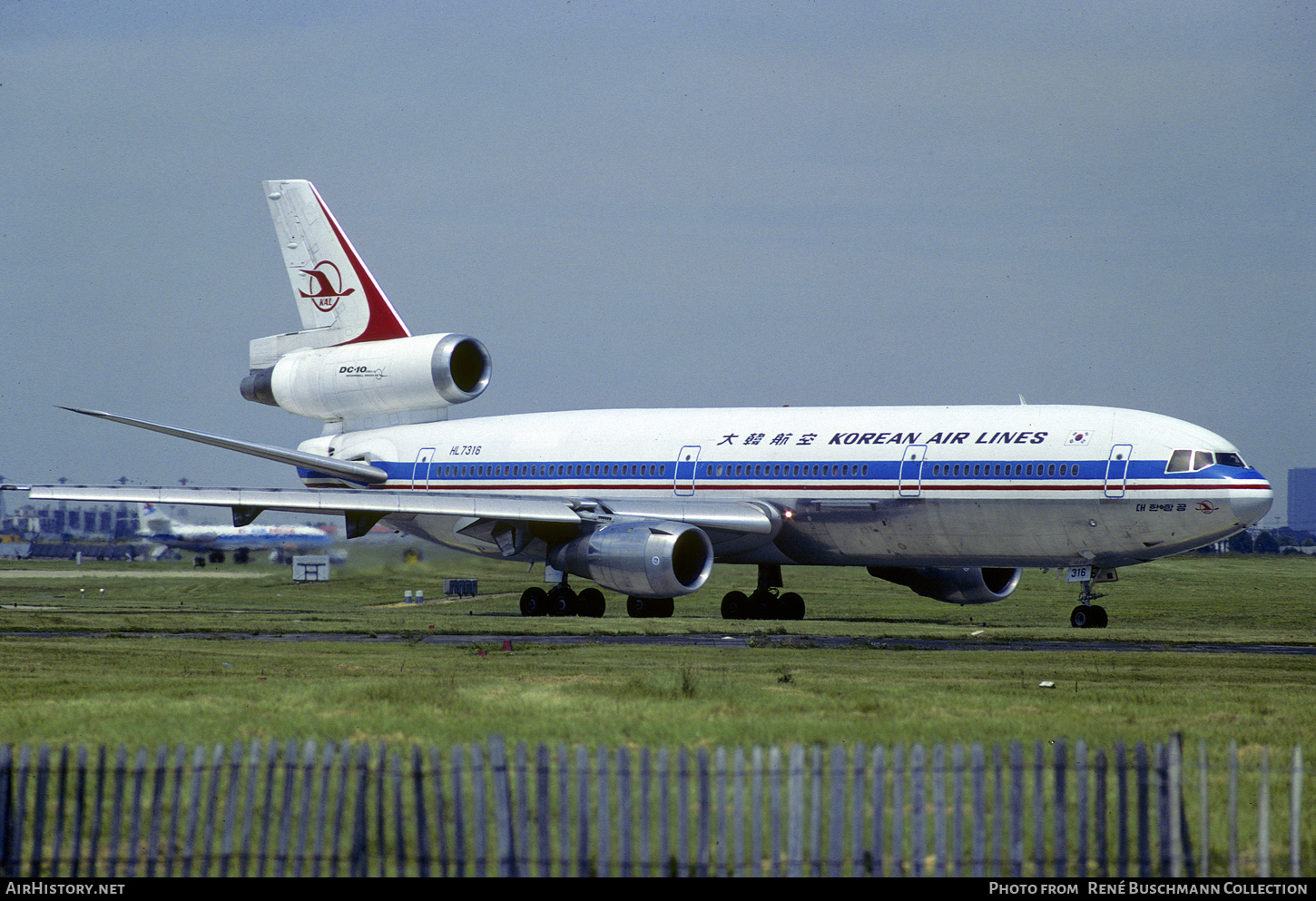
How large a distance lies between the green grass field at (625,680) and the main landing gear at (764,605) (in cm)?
90

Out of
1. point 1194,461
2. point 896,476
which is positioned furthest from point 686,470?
point 1194,461

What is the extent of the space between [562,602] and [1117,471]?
47.4 feet

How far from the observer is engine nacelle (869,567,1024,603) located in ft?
135

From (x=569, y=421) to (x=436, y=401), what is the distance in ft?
14.1

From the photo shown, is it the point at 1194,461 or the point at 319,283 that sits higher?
the point at 319,283

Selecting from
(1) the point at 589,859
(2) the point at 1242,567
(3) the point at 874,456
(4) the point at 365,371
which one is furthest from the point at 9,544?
(1) the point at 589,859

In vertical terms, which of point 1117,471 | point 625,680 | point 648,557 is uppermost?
point 1117,471

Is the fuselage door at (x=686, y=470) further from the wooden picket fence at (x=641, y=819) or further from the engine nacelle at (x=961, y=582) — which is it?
the wooden picket fence at (x=641, y=819)

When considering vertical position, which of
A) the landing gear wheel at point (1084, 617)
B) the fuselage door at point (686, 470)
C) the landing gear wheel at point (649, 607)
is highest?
the fuselage door at point (686, 470)

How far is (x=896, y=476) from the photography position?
117 feet

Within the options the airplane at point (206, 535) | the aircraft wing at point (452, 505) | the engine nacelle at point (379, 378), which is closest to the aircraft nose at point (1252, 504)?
the aircraft wing at point (452, 505)

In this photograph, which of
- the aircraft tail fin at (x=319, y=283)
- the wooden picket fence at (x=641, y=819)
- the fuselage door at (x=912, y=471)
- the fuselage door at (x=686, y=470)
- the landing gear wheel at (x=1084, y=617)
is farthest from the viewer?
the aircraft tail fin at (x=319, y=283)

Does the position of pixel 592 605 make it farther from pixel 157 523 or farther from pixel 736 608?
pixel 157 523

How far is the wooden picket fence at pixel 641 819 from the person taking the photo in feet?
34.6
